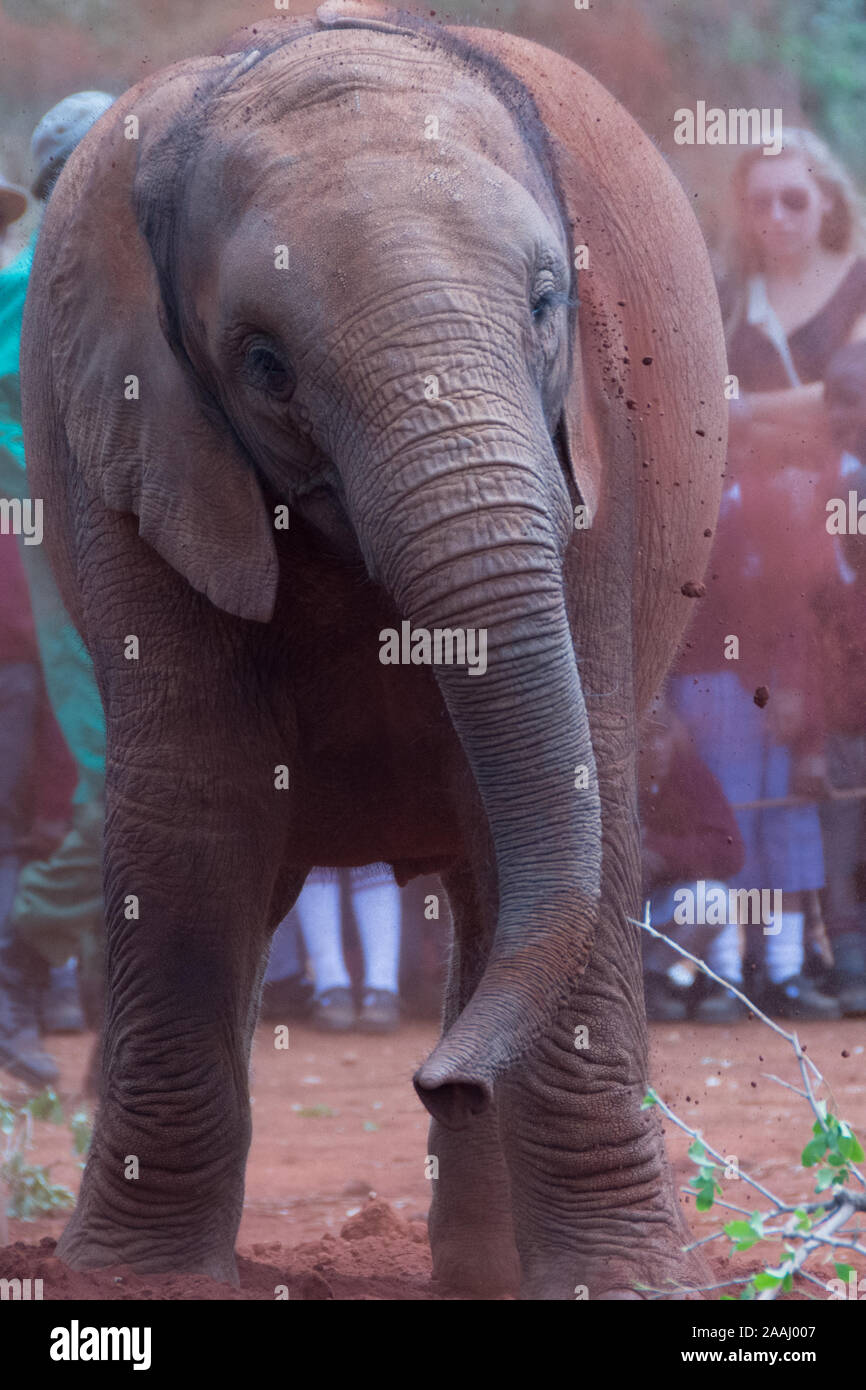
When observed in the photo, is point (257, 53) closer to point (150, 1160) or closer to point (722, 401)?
point (722, 401)

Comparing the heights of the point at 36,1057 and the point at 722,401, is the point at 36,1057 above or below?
below

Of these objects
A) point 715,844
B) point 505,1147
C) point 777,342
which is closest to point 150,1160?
point 505,1147

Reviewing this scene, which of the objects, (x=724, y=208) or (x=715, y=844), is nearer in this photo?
(x=715, y=844)

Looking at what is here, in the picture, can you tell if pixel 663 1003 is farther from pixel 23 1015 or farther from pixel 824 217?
pixel 824 217

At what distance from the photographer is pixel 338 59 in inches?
125

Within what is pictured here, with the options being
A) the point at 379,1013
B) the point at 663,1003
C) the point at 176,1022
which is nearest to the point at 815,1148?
the point at 176,1022

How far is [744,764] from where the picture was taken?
27.1 feet

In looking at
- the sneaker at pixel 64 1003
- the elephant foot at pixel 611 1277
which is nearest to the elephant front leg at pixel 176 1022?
the elephant foot at pixel 611 1277

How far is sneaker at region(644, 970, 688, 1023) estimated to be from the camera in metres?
7.90

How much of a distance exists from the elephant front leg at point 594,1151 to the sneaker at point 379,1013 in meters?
4.78

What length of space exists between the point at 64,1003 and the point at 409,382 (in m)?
5.21

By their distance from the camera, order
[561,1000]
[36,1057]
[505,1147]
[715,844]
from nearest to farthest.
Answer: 1. [561,1000]
2. [505,1147]
3. [36,1057]
4. [715,844]

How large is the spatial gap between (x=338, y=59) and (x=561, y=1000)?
1424 mm

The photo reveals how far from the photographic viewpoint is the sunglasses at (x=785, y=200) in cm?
886
